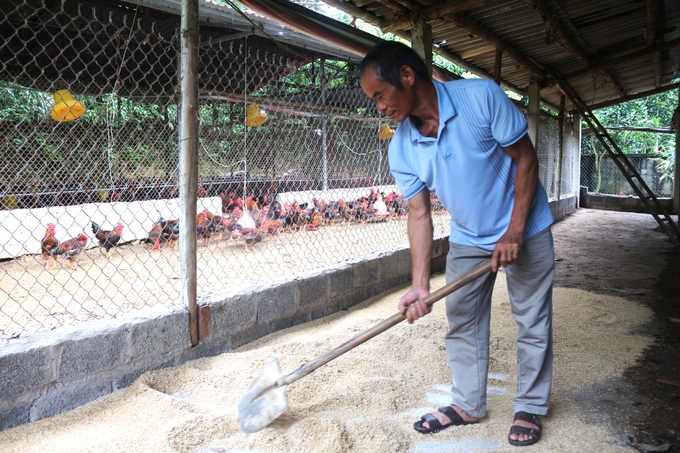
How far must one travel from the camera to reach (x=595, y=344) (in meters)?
3.42

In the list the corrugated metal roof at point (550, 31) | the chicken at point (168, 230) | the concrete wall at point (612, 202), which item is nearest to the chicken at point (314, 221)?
the chicken at point (168, 230)

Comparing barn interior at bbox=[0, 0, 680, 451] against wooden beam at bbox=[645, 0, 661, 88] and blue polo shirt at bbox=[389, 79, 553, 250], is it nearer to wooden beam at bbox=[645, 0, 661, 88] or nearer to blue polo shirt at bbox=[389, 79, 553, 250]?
wooden beam at bbox=[645, 0, 661, 88]

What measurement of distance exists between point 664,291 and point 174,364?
486 centimetres

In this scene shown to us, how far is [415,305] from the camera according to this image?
2148mm

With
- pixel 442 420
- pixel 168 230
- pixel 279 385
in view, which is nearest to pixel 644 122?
pixel 168 230

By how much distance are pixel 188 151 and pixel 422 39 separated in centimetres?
289

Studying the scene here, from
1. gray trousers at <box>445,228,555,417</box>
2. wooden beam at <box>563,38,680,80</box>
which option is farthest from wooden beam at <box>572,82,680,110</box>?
gray trousers at <box>445,228,555,417</box>

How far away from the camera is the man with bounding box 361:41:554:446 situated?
205cm

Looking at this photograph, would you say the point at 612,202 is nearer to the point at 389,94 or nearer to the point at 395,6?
the point at 395,6

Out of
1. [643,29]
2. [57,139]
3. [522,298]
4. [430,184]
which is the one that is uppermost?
[643,29]

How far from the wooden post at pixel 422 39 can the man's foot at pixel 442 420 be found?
345 cm

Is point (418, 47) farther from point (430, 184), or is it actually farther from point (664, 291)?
point (664, 291)

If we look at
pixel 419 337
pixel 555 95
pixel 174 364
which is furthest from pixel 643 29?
pixel 174 364

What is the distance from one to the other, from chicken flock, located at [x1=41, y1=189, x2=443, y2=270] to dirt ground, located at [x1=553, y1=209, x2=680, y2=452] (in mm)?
3505
